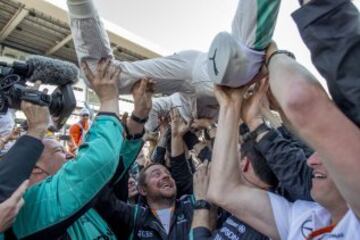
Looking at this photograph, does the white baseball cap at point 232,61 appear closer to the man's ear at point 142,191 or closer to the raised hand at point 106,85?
the raised hand at point 106,85

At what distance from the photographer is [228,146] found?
49.3 inches

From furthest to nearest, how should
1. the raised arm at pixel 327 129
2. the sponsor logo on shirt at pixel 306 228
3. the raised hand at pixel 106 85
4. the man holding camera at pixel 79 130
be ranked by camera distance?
the man holding camera at pixel 79 130
the raised hand at pixel 106 85
the sponsor logo on shirt at pixel 306 228
the raised arm at pixel 327 129

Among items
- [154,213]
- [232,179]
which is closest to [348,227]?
[232,179]

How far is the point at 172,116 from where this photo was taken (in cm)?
255

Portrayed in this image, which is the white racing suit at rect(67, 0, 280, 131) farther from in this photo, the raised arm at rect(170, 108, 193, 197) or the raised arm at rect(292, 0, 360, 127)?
the raised arm at rect(292, 0, 360, 127)

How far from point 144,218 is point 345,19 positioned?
63.9 inches

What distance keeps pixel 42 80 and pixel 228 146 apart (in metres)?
0.71

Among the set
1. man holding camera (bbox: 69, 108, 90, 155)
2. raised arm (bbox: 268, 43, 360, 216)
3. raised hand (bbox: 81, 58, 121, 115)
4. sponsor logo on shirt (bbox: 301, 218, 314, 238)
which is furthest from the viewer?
man holding camera (bbox: 69, 108, 90, 155)

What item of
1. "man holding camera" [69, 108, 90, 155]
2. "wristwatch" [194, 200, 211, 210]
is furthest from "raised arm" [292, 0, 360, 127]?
"man holding camera" [69, 108, 90, 155]

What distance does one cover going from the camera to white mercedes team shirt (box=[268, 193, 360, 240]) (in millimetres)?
1059

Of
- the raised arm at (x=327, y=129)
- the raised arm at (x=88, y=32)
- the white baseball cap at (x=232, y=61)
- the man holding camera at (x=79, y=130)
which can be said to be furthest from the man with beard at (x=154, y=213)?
the man holding camera at (x=79, y=130)

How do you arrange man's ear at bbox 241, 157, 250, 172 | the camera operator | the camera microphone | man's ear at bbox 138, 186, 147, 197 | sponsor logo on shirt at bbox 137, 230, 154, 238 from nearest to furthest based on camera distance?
the camera operator, the camera microphone, man's ear at bbox 241, 157, 250, 172, sponsor logo on shirt at bbox 137, 230, 154, 238, man's ear at bbox 138, 186, 147, 197

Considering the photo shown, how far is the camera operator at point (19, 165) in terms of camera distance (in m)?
1.10

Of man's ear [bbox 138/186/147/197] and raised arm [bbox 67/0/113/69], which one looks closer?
raised arm [bbox 67/0/113/69]
